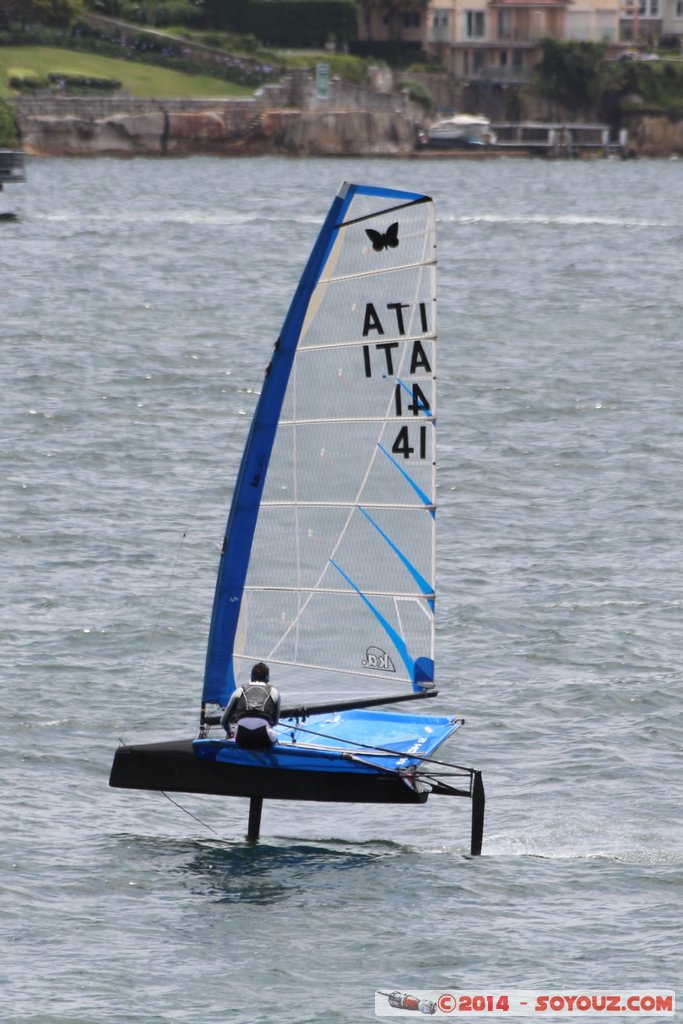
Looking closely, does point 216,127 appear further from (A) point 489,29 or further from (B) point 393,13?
(A) point 489,29

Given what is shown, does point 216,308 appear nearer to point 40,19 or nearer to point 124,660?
point 124,660

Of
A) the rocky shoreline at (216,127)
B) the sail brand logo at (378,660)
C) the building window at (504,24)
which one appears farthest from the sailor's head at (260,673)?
the building window at (504,24)

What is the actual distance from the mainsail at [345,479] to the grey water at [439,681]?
99.3 inches

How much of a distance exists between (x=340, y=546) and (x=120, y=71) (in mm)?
135310

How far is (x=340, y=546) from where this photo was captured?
70.2 ft

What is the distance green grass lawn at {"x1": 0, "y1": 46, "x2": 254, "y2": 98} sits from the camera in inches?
5792

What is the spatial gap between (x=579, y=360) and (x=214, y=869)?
41.8m

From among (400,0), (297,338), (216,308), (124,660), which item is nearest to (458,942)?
(297,338)

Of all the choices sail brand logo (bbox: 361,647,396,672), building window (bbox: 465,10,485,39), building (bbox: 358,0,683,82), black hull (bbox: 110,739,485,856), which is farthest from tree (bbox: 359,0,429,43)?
black hull (bbox: 110,739,485,856)

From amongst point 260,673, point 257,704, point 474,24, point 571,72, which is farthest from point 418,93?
point 257,704

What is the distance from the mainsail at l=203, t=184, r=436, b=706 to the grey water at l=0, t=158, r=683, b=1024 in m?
2.52

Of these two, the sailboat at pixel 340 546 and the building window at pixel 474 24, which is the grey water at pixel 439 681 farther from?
the building window at pixel 474 24

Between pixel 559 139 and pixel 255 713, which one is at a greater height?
pixel 559 139

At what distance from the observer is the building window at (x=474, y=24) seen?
17138 centimetres
